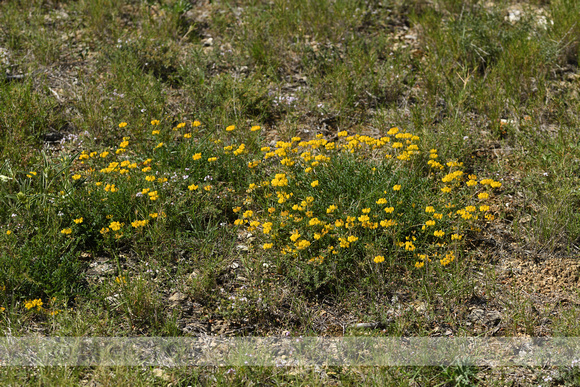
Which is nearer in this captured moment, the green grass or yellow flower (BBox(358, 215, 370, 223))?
the green grass

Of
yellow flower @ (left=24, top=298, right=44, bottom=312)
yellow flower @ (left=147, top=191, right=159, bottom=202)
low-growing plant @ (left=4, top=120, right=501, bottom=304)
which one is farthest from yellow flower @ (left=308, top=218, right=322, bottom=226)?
yellow flower @ (left=24, top=298, right=44, bottom=312)

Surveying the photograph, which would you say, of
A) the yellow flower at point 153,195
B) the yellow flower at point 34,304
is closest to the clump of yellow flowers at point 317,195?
the yellow flower at point 153,195

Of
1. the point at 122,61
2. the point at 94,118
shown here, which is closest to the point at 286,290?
the point at 94,118

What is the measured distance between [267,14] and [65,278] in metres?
4.40

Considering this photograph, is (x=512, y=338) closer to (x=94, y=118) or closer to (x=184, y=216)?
(x=184, y=216)

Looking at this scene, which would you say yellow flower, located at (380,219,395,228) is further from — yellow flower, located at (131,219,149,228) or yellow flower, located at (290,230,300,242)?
yellow flower, located at (131,219,149,228)

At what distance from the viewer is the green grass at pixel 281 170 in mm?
3594

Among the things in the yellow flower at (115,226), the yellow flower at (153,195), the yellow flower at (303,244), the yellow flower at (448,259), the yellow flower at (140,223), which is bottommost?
the yellow flower at (115,226)

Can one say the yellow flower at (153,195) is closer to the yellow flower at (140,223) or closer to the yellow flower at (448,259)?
the yellow flower at (140,223)

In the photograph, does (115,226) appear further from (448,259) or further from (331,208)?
(448,259)

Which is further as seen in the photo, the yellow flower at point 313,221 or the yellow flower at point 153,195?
the yellow flower at point 153,195

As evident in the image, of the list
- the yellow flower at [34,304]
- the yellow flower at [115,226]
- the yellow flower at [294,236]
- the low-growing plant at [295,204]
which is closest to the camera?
the yellow flower at [34,304]

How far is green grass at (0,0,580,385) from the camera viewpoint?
3.59 m

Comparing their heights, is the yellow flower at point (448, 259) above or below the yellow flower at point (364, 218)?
below
